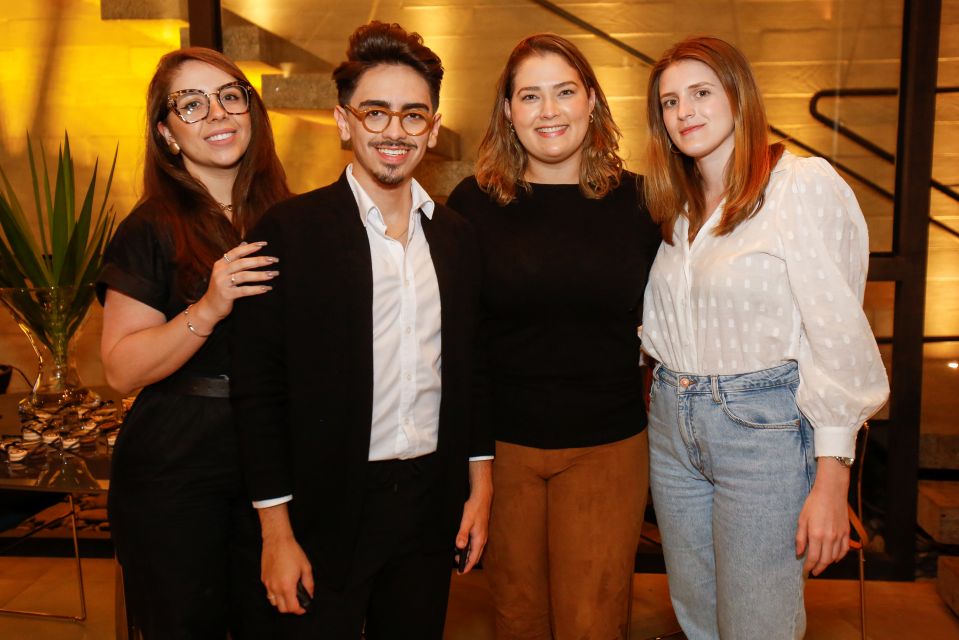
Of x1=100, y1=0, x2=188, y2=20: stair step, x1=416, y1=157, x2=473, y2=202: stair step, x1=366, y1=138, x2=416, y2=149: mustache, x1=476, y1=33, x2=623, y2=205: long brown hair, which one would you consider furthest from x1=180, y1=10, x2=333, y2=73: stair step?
x1=366, y1=138, x2=416, y2=149: mustache

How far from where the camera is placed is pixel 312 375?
4.64ft

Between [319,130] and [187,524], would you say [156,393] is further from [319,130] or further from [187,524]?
[319,130]

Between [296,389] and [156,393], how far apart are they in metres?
0.39

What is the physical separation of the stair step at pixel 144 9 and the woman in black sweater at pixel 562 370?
1869 mm

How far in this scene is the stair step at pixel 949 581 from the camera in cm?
288

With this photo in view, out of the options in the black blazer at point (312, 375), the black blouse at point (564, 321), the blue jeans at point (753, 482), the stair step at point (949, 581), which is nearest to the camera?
the black blazer at point (312, 375)

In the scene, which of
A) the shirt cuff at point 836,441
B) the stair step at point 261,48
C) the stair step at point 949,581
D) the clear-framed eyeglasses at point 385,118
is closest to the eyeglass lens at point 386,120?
the clear-framed eyeglasses at point 385,118

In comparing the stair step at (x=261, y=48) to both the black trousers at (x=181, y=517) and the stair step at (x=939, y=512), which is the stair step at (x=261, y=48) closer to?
the black trousers at (x=181, y=517)

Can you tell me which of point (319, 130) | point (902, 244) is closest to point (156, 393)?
point (319, 130)

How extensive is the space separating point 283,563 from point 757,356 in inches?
37.9

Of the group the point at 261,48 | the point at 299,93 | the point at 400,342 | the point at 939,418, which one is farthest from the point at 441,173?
the point at 939,418

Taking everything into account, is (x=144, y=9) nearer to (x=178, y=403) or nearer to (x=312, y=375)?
(x=178, y=403)

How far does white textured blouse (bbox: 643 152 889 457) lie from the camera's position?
1.49 m

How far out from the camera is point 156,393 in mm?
1616
